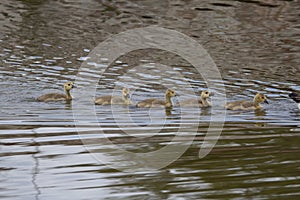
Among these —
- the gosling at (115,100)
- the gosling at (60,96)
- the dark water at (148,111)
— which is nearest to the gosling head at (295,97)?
the dark water at (148,111)

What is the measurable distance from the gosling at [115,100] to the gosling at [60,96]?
1.97 feet

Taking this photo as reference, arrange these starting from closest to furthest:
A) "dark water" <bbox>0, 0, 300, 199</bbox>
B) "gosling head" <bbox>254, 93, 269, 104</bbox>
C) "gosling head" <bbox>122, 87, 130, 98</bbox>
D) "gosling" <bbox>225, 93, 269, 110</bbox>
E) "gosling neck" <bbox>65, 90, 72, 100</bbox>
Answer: "dark water" <bbox>0, 0, 300, 199</bbox> → "gosling" <bbox>225, 93, 269, 110</bbox> → "gosling head" <bbox>254, 93, 269, 104</bbox> → "gosling head" <bbox>122, 87, 130, 98</bbox> → "gosling neck" <bbox>65, 90, 72, 100</bbox>

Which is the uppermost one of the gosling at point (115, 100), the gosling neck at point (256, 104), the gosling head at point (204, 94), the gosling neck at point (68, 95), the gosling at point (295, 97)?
the gosling at point (295, 97)

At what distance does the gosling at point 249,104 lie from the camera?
9.59 meters

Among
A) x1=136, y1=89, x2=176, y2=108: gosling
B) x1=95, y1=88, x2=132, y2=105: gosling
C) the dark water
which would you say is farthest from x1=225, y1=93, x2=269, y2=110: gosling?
x1=95, y1=88, x2=132, y2=105: gosling

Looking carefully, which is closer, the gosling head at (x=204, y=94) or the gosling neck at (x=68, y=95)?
the gosling head at (x=204, y=94)

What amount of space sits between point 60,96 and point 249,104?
8.38ft

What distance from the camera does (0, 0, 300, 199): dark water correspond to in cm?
577

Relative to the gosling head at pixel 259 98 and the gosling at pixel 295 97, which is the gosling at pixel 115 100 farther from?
the gosling at pixel 295 97

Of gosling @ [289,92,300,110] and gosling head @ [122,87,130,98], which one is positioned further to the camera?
gosling head @ [122,87,130,98]

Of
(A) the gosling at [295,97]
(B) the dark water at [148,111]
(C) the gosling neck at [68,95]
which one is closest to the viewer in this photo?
(B) the dark water at [148,111]

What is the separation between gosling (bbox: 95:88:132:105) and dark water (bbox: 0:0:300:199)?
0.61 ft

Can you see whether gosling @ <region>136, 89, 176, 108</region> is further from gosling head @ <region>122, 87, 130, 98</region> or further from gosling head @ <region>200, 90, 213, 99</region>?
gosling head @ <region>200, 90, 213, 99</region>

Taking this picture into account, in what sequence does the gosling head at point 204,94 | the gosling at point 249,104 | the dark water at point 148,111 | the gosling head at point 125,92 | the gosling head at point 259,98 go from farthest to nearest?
the gosling head at point 125,92
the gosling head at point 204,94
the gosling head at point 259,98
the gosling at point 249,104
the dark water at point 148,111
